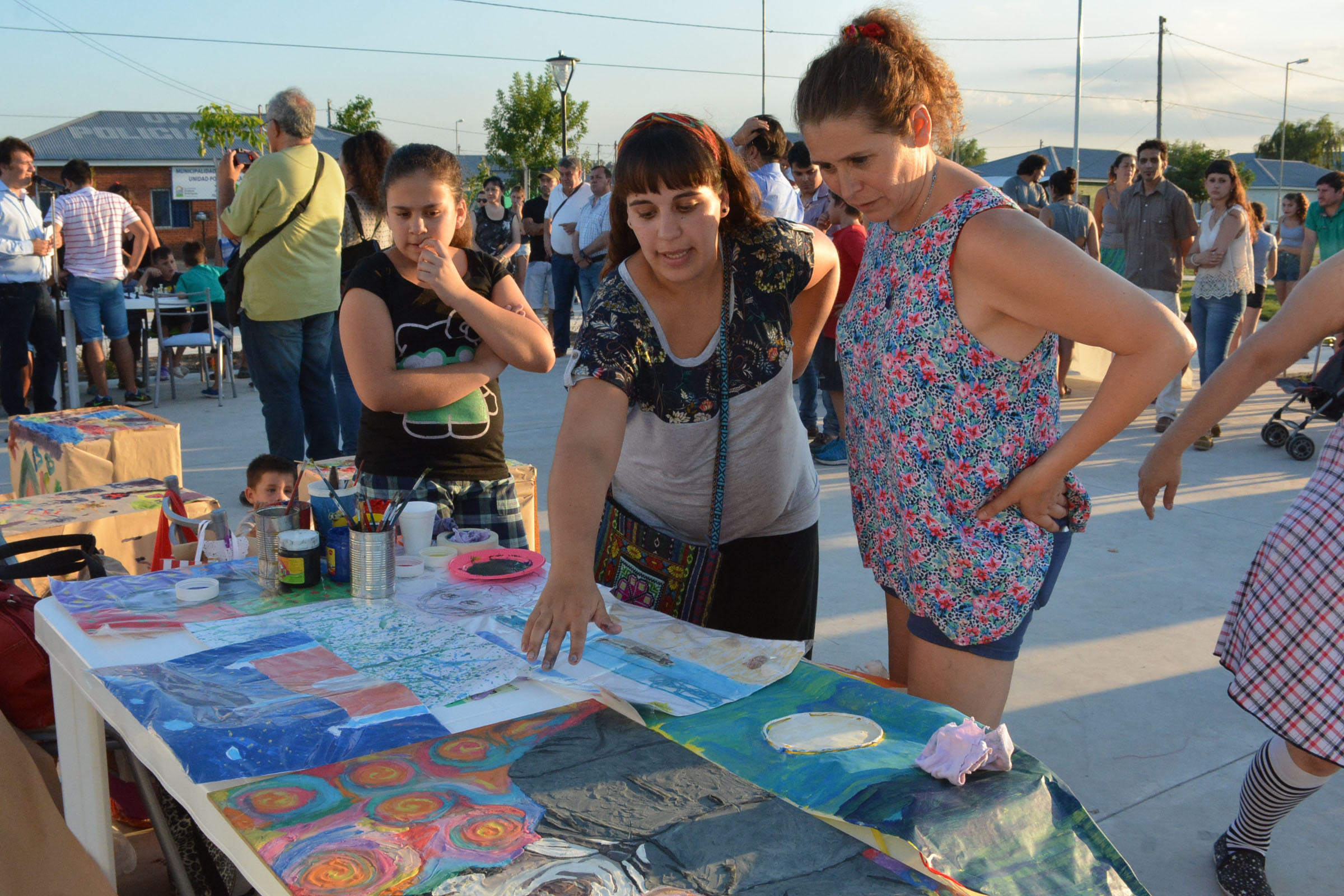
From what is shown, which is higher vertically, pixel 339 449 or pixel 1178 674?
pixel 339 449

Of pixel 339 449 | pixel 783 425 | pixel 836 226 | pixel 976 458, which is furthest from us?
pixel 836 226

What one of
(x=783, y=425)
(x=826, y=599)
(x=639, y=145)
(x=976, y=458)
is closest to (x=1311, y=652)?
(x=976, y=458)

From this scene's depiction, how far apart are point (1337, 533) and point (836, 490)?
371 centimetres

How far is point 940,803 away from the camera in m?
1.12

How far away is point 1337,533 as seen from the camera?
1661mm

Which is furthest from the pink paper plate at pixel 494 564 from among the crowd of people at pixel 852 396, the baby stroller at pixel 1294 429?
the baby stroller at pixel 1294 429

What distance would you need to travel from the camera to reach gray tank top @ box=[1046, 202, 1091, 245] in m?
7.36

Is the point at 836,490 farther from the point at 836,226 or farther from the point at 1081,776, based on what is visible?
the point at 1081,776

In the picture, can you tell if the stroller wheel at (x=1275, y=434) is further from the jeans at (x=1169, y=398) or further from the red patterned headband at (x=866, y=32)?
the red patterned headband at (x=866, y=32)

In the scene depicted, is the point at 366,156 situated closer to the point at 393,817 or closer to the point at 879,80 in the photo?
the point at 879,80

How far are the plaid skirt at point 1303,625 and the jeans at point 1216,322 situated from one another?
202 inches

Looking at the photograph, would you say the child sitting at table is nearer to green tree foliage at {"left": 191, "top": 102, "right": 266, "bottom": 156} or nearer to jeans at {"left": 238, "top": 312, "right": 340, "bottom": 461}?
jeans at {"left": 238, "top": 312, "right": 340, "bottom": 461}

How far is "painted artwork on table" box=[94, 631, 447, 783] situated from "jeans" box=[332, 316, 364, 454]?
354 cm

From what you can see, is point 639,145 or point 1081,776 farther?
point 1081,776
